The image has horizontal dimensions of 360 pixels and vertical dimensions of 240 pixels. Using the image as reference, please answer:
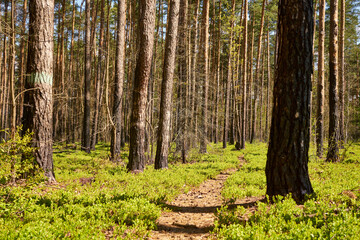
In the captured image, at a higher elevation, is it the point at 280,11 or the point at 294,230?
the point at 280,11

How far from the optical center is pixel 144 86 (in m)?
9.31

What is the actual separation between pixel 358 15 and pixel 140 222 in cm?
3586

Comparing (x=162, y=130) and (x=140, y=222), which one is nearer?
(x=140, y=222)

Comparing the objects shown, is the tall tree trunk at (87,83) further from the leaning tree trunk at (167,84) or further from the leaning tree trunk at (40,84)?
the leaning tree trunk at (40,84)

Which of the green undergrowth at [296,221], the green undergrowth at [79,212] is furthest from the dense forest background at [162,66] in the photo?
the green undergrowth at [296,221]

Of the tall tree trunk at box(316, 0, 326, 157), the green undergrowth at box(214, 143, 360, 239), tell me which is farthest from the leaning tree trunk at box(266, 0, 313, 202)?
the tall tree trunk at box(316, 0, 326, 157)

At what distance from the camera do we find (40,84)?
6.56 m

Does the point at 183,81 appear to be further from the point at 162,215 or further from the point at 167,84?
the point at 162,215

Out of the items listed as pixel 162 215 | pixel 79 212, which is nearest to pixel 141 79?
pixel 162 215

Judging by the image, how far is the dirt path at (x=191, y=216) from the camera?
450 centimetres

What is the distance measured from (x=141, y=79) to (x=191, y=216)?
5.64 metres

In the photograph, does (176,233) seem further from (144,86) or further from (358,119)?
(358,119)

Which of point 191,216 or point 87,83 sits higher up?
point 87,83

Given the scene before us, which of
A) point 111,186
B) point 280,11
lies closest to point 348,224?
point 280,11
